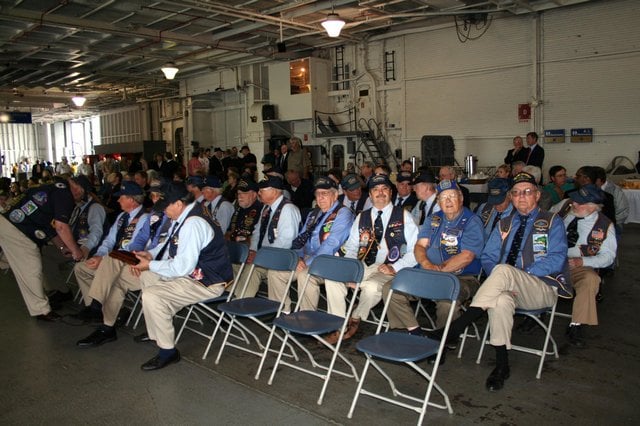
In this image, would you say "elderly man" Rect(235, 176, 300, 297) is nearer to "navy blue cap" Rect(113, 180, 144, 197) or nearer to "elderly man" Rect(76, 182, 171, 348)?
"elderly man" Rect(76, 182, 171, 348)

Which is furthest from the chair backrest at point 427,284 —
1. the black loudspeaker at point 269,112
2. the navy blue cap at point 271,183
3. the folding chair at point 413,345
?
the black loudspeaker at point 269,112

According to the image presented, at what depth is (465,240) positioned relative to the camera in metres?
A: 4.40

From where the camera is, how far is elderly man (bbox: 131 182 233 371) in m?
4.36

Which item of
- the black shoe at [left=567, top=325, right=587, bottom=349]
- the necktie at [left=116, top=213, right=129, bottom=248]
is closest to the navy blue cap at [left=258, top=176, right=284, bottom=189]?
the necktie at [left=116, top=213, right=129, bottom=248]

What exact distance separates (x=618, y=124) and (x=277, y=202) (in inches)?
316

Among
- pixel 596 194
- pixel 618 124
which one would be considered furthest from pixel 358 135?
pixel 596 194

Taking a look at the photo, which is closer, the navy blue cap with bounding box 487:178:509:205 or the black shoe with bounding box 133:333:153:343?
the black shoe with bounding box 133:333:153:343

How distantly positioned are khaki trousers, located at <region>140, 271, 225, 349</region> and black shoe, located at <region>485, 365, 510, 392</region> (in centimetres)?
226

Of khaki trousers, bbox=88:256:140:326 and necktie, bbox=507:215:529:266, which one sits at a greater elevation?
necktie, bbox=507:215:529:266

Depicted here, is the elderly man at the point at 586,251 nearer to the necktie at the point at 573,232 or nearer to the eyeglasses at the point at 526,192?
the necktie at the point at 573,232

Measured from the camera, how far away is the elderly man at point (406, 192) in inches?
264

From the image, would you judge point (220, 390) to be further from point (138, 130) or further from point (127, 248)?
point (138, 130)

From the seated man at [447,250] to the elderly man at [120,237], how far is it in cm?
Answer: 272

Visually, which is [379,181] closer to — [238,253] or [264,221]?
[238,253]
